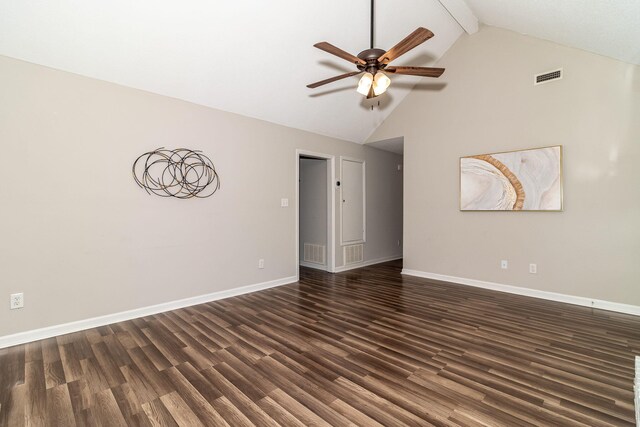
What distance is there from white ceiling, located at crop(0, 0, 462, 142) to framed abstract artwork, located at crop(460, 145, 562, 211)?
1.86 meters

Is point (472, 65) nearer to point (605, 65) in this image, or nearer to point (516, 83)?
point (516, 83)

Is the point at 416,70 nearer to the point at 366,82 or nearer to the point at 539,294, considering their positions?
the point at 366,82

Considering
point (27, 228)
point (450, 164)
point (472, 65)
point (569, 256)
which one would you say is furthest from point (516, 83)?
point (27, 228)

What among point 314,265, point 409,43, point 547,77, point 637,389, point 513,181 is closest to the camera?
point 637,389

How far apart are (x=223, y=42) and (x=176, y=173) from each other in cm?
153

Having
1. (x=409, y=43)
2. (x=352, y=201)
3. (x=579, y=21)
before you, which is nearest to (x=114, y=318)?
(x=409, y=43)

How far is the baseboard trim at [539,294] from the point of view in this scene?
328 centimetres

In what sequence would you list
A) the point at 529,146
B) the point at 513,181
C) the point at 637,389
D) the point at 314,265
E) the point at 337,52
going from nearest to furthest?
the point at 637,389 < the point at 337,52 < the point at 529,146 < the point at 513,181 < the point at 314,265

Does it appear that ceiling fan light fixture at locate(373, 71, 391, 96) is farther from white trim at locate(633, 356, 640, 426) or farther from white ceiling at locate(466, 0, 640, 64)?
white trim at locate(633, 356, 640, 426)

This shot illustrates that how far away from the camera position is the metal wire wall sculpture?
10.6 feet

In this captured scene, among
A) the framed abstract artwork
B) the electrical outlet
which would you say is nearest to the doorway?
the framed abstract artwork

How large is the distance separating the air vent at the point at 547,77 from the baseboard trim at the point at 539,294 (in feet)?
8.89

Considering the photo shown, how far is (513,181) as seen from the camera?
400cm

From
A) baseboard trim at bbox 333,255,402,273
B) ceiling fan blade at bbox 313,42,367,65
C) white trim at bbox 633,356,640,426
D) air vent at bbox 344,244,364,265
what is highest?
ceiling fan blade at bbox 313,42,367,65
